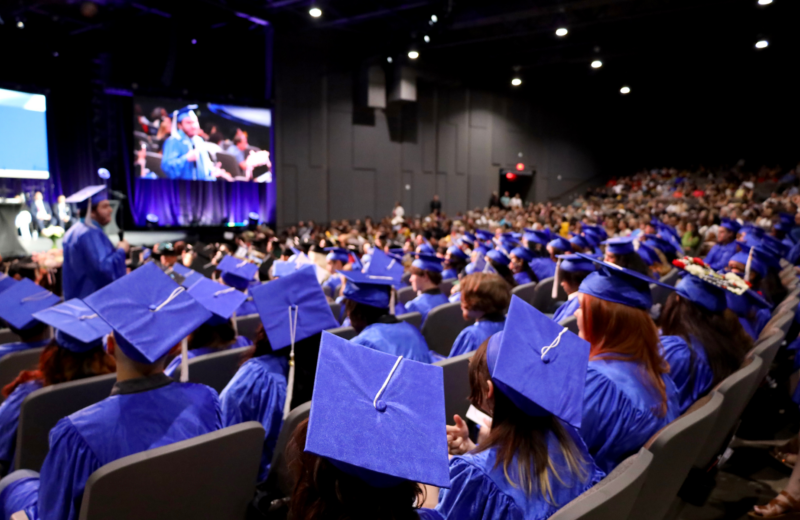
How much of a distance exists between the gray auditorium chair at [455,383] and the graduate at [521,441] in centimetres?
85

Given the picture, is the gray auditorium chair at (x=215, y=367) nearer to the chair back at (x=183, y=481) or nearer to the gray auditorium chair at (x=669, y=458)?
the chair back at (x=183, y=481)

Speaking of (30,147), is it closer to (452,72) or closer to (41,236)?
(41,236)

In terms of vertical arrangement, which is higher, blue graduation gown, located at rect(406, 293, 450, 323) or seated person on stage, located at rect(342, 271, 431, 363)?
seated person on stage, located at rect(342, 271, 431, 363)

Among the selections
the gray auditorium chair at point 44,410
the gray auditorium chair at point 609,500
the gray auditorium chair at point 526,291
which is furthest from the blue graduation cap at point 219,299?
the gray auditorium chair at point 526,291

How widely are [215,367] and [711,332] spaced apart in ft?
8.74

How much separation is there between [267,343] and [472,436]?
117 cm

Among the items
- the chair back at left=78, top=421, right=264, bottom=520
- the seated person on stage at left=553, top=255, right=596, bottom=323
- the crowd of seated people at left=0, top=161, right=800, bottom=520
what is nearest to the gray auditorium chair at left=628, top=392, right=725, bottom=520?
the crowd of seated people at left=0, top=161, right=800, bottom=520

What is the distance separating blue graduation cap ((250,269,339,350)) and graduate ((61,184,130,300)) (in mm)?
2660

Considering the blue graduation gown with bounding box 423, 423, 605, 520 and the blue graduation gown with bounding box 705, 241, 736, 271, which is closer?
the blue graduation gown with bounding box 423, 423, 605, 520

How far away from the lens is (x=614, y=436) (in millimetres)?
1977

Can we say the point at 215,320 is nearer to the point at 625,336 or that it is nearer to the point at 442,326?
the point at 442,326

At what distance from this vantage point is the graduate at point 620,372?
6.49 feet

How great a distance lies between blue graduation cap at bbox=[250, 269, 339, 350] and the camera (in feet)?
8.29

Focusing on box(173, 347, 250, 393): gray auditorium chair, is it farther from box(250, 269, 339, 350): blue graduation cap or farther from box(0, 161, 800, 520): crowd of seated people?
box(250, 269, 339, 350): blue graduation cap
